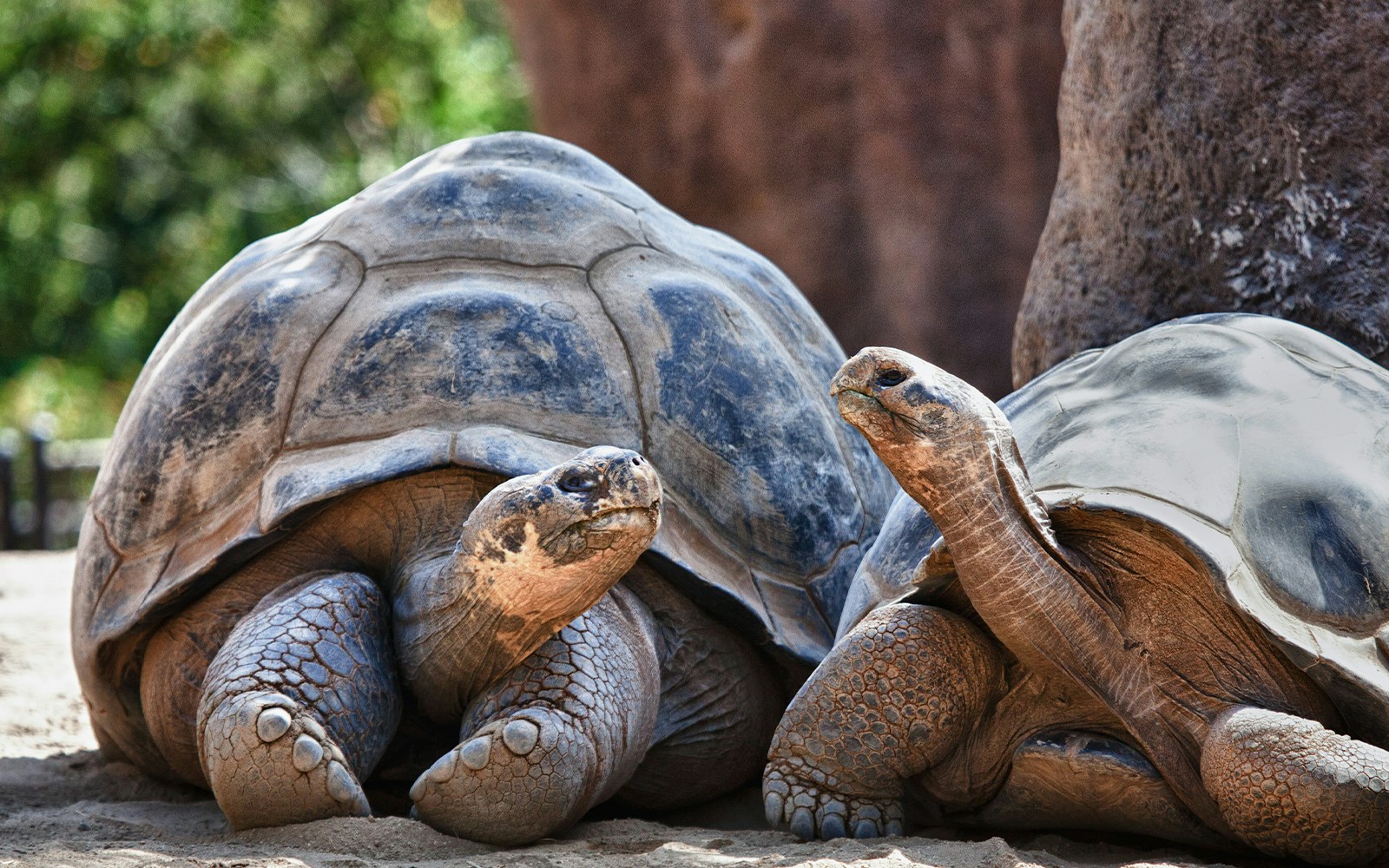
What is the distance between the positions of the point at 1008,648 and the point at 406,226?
1596 millimetres

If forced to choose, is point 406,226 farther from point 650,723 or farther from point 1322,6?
point 1322,6

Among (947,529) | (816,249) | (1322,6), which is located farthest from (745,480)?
(816,249)

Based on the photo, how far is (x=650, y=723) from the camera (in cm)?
269

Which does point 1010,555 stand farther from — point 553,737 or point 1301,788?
point 553,737

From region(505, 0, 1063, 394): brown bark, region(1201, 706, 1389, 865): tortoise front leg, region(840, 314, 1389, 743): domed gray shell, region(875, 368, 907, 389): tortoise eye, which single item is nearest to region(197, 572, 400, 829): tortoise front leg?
region(840, 314, 1389, 743): domed gray shell

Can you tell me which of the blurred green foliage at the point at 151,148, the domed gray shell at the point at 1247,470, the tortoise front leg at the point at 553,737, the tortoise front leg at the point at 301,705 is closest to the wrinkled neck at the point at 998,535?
the domed gray shell at the point at 1247,470

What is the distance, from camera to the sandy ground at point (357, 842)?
2.19 m

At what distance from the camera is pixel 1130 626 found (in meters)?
2.44

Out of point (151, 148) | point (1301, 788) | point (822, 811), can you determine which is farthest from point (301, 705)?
point (151, 148)

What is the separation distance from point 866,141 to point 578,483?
612 cm

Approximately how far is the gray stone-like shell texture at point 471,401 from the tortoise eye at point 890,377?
0.74 m

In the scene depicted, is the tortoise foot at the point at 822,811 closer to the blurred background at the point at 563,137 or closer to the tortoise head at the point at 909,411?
the tortoise head at the point at 909,411

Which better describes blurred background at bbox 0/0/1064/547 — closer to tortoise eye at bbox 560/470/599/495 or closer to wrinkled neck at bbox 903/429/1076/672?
wrinkled neck at bbox 903/429/1076/672

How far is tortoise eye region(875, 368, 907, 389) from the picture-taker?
2230 millimetres
